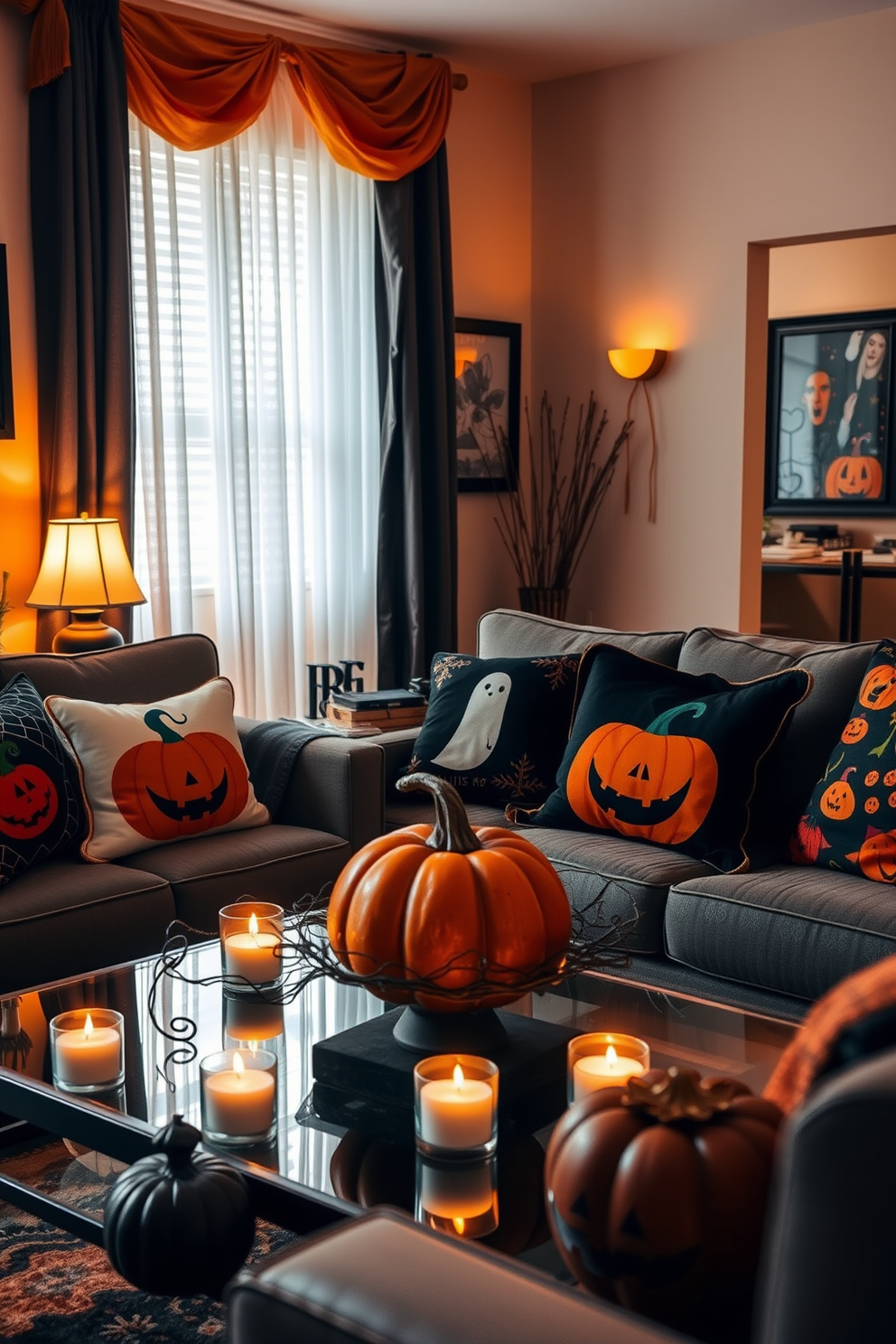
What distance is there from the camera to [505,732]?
11.0 ft

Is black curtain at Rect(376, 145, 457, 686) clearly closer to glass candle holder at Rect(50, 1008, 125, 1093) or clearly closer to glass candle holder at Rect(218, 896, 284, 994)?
glass candle holder at Rect(218, 896, 284, 994)

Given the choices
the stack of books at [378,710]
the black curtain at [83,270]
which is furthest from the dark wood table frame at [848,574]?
the black curtain at [83,270]

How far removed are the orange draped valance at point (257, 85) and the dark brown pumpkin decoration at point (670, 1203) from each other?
3.78 meters

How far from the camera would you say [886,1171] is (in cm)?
73

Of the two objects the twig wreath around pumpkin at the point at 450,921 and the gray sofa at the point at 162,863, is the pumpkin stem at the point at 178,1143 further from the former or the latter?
the gray sofa at the point at 162,863

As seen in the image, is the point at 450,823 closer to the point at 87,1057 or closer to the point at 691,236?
the point at 87,1057

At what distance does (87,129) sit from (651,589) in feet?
9.24

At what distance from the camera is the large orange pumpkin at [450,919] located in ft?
5.45

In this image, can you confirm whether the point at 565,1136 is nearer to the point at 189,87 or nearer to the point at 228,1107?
the point at 228,1107

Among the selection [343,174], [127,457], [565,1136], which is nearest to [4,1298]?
[565,1136]

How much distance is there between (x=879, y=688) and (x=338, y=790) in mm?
1261

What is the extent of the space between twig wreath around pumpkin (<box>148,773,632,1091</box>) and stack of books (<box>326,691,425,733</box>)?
214 cm

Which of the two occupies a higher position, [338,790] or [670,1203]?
[670,1203]

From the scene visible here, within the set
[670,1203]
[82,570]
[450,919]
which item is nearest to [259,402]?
[82,570]
